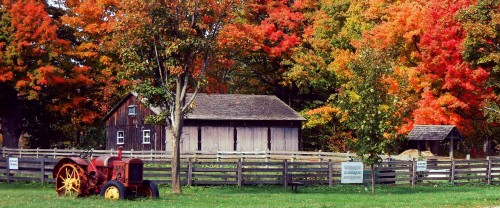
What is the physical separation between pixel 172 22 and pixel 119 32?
2.20m

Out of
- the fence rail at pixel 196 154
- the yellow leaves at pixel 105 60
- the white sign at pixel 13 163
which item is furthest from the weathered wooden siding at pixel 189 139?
the white sign at pixel 13 163

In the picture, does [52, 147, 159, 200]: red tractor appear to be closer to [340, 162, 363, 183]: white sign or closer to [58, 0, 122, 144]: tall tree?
[340, 162, 363, 183]: white sign

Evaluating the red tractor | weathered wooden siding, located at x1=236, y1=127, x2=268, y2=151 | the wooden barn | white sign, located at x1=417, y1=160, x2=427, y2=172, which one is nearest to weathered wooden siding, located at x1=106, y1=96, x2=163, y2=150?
the wooden barn

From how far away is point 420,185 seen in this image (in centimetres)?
3994

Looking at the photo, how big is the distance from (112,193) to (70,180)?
1.84 meters

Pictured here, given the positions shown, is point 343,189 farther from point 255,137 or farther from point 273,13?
point 273,13

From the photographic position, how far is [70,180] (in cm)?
2797

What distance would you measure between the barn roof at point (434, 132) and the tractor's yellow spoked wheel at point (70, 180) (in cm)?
2426

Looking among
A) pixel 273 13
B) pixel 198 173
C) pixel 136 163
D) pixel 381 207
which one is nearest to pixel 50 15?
pixel 273 13

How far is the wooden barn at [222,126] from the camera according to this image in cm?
5491

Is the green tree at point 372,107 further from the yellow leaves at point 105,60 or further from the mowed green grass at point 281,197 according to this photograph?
the yellow leaves at point 105,60

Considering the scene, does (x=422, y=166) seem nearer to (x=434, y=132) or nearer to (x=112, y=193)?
(x=434, y=132)

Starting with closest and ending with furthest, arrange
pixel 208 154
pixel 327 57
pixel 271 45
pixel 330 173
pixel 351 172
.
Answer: pixel 351 172
pixel 330 173
pixel 208 154
pixel 327 57
pixel 271 45

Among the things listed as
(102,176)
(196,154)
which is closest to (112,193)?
(102,176)
